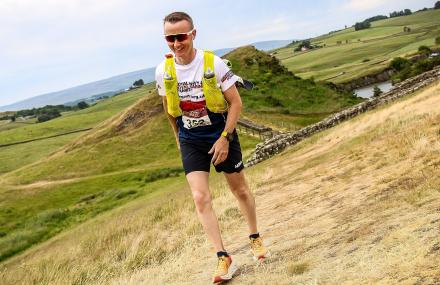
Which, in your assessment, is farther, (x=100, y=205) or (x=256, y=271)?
(x=100, y=205)

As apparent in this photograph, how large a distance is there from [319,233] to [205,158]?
7.13 feet

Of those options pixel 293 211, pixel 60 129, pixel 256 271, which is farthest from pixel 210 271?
pixel 60 129

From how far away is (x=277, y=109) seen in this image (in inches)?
2197

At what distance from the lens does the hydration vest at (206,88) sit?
596 centimetres

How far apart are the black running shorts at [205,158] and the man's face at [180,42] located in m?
1.18

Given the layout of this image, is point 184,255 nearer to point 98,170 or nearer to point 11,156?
point 98,170

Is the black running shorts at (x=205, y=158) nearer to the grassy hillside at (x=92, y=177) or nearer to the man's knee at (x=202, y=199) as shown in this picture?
the man's knee at (x=202, y=199)

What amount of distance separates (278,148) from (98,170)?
28.3 metres

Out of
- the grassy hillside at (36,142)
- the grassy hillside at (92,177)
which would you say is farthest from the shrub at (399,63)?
the grassy hillside at (36,142)

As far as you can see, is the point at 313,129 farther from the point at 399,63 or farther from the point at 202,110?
the point at 399,63

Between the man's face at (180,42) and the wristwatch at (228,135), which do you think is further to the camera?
the wristwatch at (228,135)

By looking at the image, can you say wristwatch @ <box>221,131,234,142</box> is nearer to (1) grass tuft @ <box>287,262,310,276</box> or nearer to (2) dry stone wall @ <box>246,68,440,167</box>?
(1) grass tuft @ <box>287,262,310,276</box>

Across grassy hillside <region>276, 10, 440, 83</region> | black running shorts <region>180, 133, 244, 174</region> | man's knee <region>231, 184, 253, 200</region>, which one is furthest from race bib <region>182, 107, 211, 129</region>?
grassy hillside <region>276, 10, 440, 83</region>

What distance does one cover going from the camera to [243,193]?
6617 mm
